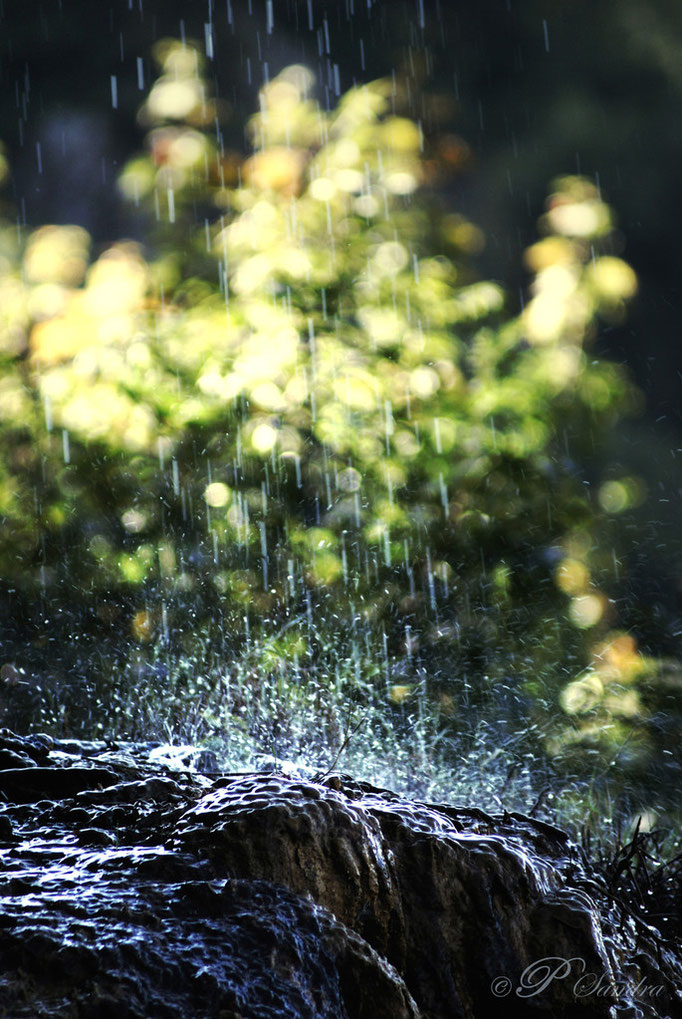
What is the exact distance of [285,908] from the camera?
106 centimetres

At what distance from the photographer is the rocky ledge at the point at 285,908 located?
0.93m

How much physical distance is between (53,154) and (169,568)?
8.08ft

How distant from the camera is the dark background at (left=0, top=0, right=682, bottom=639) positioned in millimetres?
4676

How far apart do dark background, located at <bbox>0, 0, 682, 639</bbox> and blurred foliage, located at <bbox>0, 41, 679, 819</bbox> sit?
0.43 metres

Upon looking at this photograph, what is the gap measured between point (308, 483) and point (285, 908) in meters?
3.21

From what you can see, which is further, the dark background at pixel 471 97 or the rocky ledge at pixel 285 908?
the dark background at pixel 471 97

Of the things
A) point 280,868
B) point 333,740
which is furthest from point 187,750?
point 333,740
